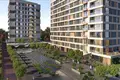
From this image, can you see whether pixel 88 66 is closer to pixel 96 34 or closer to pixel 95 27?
pixel 96 34

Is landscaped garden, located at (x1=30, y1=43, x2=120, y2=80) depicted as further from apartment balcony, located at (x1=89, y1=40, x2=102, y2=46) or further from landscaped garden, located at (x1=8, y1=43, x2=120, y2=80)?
apartment balcony, located at (x1=89, y1=40, x2=102, y2=46)

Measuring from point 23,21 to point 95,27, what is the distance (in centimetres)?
6948

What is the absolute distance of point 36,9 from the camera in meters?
118

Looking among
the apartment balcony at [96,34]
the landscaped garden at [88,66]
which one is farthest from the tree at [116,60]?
the apartment balcony at [96,34]

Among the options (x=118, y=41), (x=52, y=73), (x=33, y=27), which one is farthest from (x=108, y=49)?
(x=33, y=27)

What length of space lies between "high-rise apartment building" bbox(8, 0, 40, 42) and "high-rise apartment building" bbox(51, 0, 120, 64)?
136 ft

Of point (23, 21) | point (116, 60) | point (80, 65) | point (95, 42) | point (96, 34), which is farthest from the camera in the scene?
point (23, 21)

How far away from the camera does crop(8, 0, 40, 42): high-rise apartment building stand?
11069 centimetres

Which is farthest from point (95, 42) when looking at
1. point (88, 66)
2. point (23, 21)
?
point (23, 21)

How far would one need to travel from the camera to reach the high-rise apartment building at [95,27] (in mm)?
55653

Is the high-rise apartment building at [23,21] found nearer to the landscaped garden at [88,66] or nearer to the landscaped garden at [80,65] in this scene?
the landscaped garden at [80,65]

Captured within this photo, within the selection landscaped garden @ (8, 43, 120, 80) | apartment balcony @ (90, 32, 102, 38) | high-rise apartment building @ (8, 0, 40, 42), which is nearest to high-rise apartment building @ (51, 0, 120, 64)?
apartment balcony @ (90, 32, 102, 38)

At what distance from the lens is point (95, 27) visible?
193 ft

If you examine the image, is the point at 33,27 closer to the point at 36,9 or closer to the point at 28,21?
the point at 28,21
